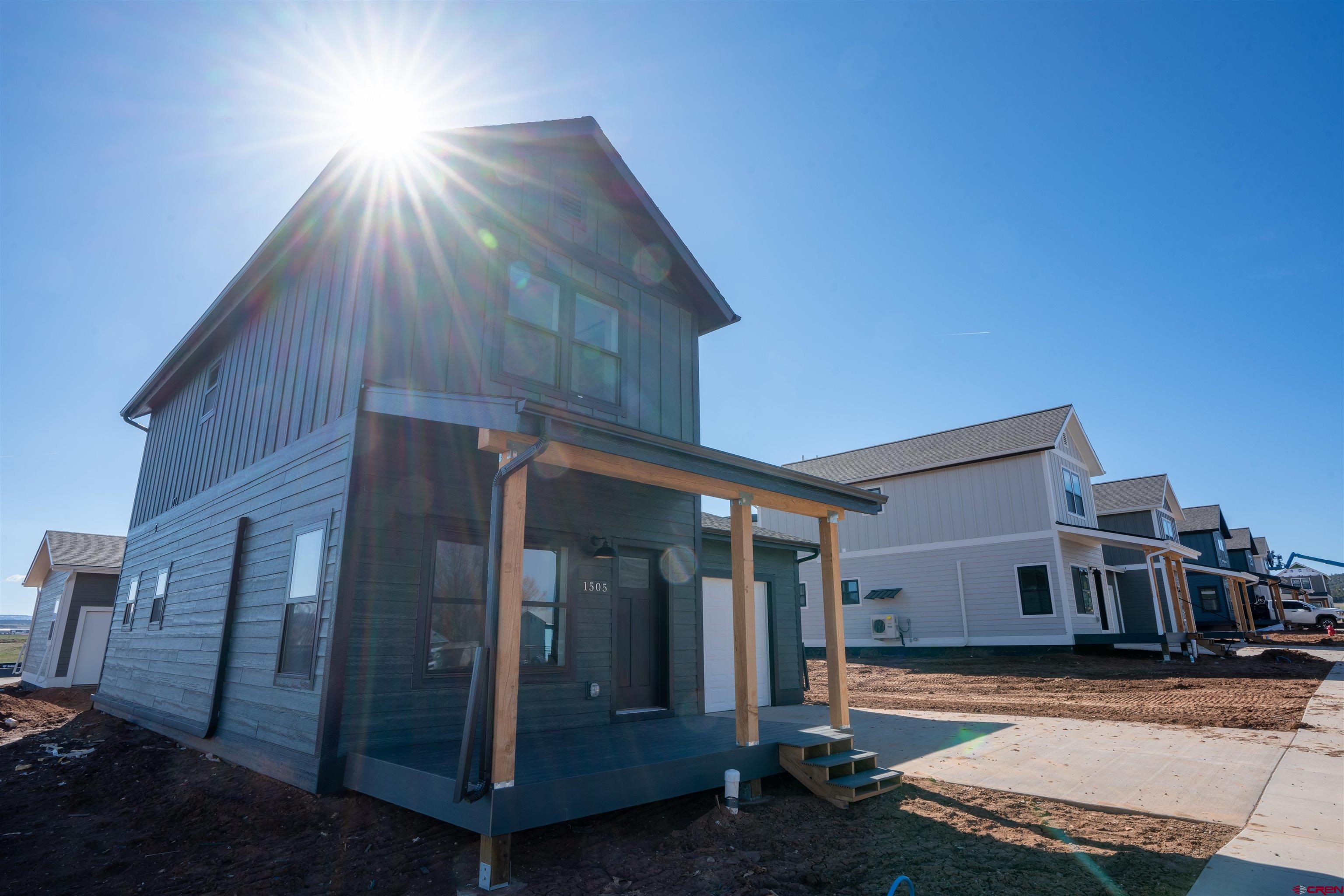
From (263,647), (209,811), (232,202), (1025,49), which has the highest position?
(1025,49)

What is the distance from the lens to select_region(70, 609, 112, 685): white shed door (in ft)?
57.2

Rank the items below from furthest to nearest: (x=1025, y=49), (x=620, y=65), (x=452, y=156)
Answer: (x=1025, y=49) < (x=620, y=65) < (x=452, y=156)

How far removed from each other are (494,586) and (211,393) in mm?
8766

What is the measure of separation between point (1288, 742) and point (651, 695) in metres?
Result: 7.39

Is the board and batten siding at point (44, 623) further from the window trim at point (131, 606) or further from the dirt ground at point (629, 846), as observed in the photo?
the dirt ground at point (629, 846)

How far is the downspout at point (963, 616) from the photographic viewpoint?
790 inches

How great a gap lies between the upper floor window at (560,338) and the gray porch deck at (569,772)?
365 centimetres

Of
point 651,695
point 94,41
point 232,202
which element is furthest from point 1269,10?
point 94,41

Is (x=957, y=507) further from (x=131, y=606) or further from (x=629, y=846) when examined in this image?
(x=131, y=606)

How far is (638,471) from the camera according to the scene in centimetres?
539

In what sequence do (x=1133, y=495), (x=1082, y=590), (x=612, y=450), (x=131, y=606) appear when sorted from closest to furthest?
(x=612, y=450) < (x=131, y=606) < (x=1082, y=590) < (x=1133, y=495)

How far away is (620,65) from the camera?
28.8 ft

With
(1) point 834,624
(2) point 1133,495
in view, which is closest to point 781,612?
(1) point 834,624

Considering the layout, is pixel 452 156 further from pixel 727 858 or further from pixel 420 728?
pixel 727 858
